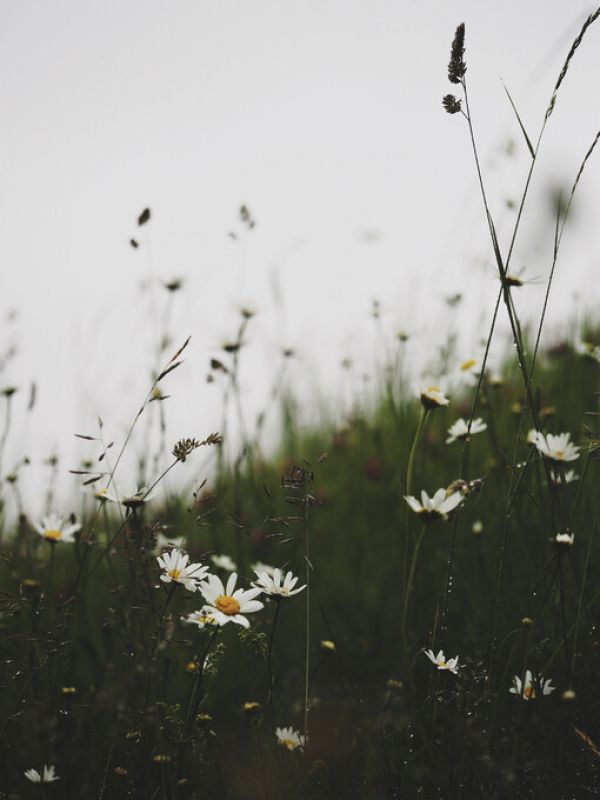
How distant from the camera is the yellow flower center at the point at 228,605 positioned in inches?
48.9

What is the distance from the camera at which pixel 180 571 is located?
1.25 m

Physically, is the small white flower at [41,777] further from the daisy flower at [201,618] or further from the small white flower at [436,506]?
the small white flower at [436,506]

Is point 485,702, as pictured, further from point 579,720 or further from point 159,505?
point 159,505

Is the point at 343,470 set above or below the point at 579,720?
above

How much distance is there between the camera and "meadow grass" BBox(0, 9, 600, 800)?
47.1 inches

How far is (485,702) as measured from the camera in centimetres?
125

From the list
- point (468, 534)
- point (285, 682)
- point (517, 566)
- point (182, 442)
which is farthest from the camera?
point (468, 534)

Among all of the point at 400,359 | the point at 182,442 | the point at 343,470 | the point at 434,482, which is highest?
the point at 400,359

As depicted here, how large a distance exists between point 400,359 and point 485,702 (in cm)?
195

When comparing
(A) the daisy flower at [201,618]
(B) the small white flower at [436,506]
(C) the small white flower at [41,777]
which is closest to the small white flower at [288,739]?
(A) the daisy flower at [201,618]

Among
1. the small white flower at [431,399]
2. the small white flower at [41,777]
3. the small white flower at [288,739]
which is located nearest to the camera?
the small white flower at [41,777]

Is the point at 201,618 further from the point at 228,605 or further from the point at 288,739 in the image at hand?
the point at 288,739

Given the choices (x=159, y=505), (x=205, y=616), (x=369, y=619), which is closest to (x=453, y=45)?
(x=205, y=616)

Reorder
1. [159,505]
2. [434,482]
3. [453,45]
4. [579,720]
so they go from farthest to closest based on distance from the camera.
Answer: [159,505], [434,482], [579,720], [453,45]
